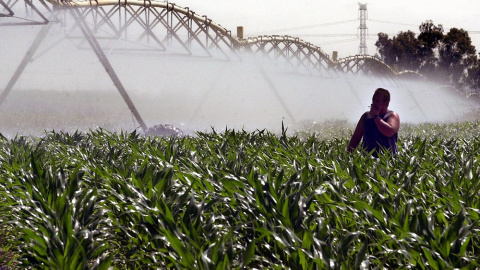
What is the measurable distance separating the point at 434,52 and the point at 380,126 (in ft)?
283

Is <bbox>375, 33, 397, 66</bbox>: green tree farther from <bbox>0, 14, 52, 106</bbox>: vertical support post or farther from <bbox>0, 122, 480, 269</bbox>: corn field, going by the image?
<bbox>0, 122, 480, 269</bbox>: corn field

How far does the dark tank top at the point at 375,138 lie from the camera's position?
8.91 metres

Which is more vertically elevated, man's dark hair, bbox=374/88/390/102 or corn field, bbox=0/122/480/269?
man's dark hair, bbox=374/88/390/102

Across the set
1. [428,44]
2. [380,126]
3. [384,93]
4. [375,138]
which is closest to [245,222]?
[380,126]

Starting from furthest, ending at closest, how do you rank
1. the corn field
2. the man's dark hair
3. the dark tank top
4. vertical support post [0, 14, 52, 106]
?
vertical support post [0, 14, 52, 106], the dark tank top, the man's dark hair, the corn field

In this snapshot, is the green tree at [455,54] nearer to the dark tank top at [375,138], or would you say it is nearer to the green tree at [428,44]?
the green tree at [428,44]

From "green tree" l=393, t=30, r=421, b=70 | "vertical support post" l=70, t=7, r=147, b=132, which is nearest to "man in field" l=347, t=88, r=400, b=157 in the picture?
"vertical support post" l=70, t=7, r=147, b=132

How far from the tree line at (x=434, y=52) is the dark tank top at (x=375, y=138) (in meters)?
84.5

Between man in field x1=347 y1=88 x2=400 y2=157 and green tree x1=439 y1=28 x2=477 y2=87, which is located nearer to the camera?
man in field x1=347 y1=88 x2=400 y2=157

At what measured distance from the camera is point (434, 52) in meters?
90.8

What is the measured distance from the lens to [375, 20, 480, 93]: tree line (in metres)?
90.2

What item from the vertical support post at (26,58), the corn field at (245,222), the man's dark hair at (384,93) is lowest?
the corn field at (245,222)

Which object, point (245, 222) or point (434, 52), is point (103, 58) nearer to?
point (245, 222)

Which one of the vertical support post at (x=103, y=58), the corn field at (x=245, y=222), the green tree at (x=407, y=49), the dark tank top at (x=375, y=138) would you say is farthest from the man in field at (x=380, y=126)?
the green tree at (x=407, y=49)
